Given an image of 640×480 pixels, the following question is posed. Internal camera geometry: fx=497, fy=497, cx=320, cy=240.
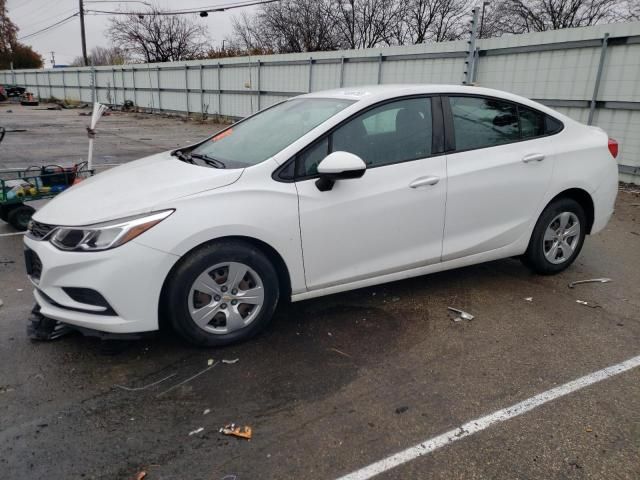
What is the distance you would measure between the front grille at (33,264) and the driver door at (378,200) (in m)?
1.65

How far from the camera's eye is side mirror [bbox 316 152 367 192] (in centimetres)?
312

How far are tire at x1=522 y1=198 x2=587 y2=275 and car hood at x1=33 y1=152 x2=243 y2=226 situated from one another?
2.71 metres

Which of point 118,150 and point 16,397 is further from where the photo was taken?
point 118,150

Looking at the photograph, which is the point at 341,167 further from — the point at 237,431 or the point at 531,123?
the point at 531,123

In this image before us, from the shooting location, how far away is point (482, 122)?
4.03m

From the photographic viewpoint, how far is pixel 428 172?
365 centimetres

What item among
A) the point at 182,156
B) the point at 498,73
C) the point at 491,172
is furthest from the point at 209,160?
the point at 498,73

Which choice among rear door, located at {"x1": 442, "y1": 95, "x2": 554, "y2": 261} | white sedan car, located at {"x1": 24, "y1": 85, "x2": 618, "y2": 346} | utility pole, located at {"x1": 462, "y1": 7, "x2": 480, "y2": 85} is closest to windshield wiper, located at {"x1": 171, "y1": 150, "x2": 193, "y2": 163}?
white sedan car, located at {"x1": 24, "y1": 85, "x2": 618, "y2": 346}

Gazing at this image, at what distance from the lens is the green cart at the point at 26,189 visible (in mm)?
5805

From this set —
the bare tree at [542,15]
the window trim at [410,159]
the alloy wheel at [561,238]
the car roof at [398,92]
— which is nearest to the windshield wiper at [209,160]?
the window trim at [410,159]

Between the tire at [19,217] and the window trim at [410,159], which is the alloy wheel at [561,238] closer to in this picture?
the window trim at [410,159]

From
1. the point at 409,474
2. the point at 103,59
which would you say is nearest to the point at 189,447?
the point at 409,474

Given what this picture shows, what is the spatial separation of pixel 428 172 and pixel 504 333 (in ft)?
4.19

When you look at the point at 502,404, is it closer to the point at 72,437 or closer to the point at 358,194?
the point at 358,194
